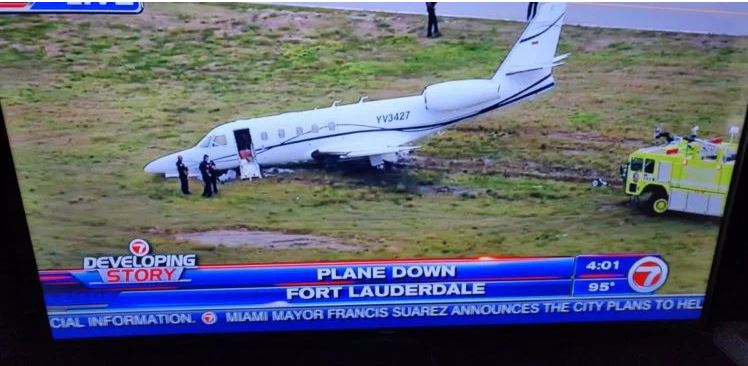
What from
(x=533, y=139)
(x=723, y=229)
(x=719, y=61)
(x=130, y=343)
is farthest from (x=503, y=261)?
(x=130, y=343)

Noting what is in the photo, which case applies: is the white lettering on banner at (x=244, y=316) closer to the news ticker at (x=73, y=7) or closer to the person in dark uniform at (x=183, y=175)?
the person in dark uniform at (x=183, y=175)

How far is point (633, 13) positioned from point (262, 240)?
757 mm

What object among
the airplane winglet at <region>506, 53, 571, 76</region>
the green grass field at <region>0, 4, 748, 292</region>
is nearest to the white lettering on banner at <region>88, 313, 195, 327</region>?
the green grass field at <region>0, 4, 748, 292</region>

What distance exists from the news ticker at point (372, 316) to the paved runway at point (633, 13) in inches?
20.7

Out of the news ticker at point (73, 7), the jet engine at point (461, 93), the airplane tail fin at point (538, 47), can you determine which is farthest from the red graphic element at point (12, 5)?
the airplane tail fin at point (538, 47)

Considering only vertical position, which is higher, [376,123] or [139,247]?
[376,123]

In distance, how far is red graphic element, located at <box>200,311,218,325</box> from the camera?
4.78 ft

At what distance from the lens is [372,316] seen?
4.89ft

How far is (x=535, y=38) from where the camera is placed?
1302 millimetres

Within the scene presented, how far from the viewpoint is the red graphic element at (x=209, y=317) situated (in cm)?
146

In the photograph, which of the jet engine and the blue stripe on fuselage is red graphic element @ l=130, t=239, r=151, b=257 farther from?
the jet engine

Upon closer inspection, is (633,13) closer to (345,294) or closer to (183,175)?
(345,294)

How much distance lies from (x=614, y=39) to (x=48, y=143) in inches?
38.6

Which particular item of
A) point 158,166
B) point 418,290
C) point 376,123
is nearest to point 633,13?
point 376,123
